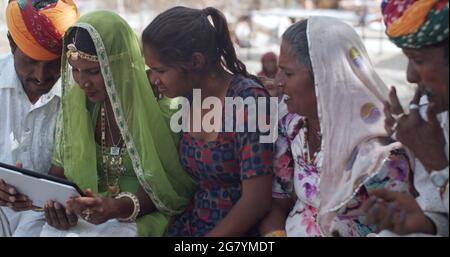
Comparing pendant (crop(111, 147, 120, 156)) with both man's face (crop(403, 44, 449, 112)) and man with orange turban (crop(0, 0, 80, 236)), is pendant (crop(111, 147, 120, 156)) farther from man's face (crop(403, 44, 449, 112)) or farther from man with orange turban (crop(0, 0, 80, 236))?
man's face (crop(403, 44, 449, 112))

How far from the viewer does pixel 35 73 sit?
342 centimetres

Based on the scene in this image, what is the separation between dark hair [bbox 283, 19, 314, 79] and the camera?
264cm

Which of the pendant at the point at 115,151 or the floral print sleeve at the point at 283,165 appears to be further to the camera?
the pendant at the point at 115,151

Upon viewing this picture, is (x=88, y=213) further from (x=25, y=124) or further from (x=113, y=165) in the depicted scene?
(x=25, y=124)

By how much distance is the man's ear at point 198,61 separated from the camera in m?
2.86

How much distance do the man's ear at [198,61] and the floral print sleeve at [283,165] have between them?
43 cm

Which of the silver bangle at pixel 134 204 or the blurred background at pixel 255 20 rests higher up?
the silver bangle at pixel 134 204

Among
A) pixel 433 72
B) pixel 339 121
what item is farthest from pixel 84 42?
pixel 433 72

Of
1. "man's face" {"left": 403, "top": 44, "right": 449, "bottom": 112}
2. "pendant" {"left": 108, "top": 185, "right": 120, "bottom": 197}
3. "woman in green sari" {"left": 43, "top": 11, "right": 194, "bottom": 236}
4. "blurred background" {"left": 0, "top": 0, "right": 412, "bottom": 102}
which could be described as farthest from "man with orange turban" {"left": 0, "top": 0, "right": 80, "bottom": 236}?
"blurred background" {"left": 0, "top": 0, "right": 412, "bottom": 102}

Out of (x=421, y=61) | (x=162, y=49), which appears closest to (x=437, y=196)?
(x=421, y=61)

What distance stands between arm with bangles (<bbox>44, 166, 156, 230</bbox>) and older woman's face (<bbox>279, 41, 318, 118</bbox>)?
0.85 metres

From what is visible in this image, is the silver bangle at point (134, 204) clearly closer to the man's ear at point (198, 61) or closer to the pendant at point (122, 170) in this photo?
the pendant at point (122, 170)

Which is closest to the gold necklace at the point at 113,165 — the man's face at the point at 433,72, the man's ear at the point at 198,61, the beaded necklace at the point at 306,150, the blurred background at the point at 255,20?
the man's ear at the point at 198,61

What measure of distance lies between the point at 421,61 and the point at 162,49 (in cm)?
109
